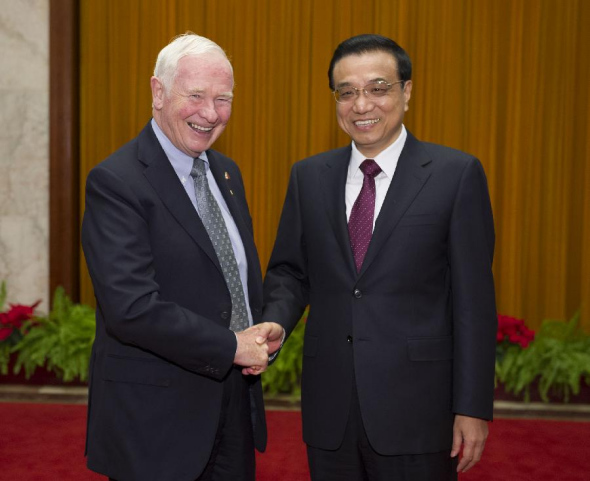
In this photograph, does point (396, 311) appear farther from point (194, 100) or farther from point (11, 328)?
point (11, 328)

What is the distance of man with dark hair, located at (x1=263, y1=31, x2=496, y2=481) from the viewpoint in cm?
220

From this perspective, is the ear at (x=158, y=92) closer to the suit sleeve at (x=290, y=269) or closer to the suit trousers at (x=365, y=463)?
the suit sleeve at (x=290, y=269)

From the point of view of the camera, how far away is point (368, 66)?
2.34 metres

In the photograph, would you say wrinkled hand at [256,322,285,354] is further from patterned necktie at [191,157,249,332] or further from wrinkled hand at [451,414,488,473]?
wrinkled hand at [451,414,488,473]

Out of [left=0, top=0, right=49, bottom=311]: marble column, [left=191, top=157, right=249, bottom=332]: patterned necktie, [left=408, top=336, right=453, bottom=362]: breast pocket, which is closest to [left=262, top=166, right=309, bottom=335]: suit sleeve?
[left=191, top=157, right=249, bottom=332]: patterned necktie

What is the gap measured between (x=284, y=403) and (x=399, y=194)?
3239mm

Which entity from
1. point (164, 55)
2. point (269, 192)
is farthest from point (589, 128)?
point (164, 55)

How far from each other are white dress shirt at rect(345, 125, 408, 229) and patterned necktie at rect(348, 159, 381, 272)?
19 mm

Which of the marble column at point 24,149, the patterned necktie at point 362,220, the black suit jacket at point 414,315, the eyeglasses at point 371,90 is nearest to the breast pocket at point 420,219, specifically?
the black suit jacket at point 414,315

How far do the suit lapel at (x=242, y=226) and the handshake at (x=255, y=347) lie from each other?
Result: 13 centimetres

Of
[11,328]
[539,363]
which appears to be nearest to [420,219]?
[539,363]

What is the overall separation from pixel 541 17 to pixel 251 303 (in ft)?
14.6

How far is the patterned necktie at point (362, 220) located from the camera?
228 centimetres

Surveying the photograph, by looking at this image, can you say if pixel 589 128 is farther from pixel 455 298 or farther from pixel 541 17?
pixel 455 298
